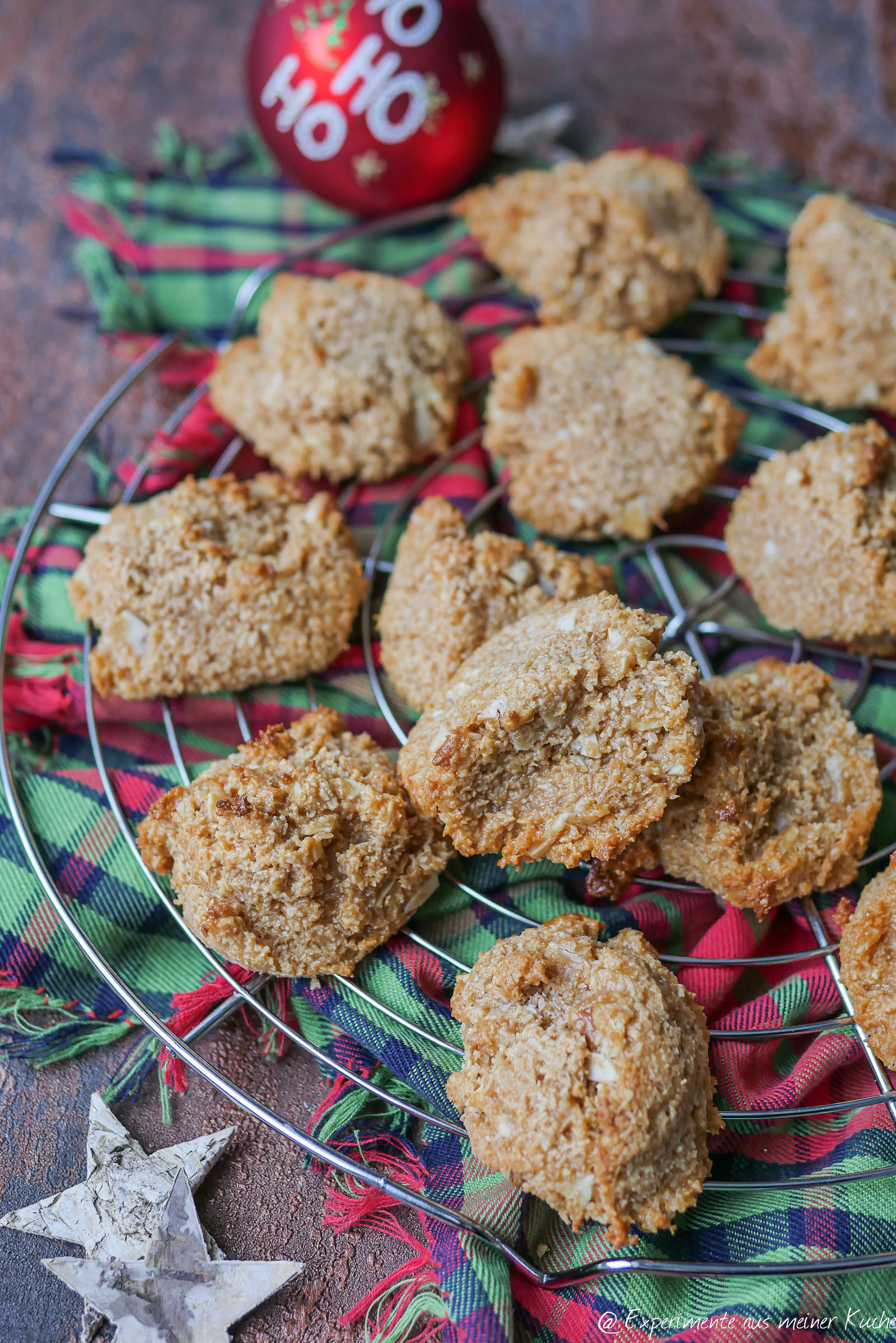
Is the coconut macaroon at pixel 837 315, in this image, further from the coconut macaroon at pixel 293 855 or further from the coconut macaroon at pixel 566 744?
the coconut macaroon at pixel 293 855

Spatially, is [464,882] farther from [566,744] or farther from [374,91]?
[374,91]

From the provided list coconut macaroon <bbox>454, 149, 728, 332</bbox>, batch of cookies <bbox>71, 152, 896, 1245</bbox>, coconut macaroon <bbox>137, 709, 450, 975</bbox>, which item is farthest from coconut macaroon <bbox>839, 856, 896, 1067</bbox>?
coconut macaroon <bbox>454, 149, 728, 332</bbox>

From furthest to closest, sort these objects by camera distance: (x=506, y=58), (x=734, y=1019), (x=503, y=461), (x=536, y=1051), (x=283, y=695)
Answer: (x=506, y=58) < (x=503, y=461) < (x=283, y=695) < (x=734, y=1019) < (x=536, y=1051)

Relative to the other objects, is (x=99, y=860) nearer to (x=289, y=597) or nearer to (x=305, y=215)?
(x=289, y=597)

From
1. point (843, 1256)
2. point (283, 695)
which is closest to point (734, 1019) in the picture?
point (843, 1256)

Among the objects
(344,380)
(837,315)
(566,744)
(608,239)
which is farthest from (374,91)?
(566,744)

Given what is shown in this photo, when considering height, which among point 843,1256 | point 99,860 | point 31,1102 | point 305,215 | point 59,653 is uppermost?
point 305,215
